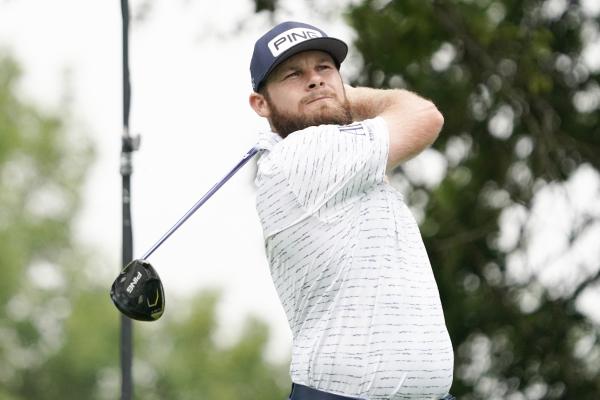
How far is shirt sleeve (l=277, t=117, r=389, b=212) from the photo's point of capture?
4.11m

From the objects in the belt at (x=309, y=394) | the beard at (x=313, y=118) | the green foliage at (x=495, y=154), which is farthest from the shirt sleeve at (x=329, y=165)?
the green foliage at (x=495, y=154)

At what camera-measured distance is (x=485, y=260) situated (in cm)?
1274

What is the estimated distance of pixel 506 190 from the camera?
1230 centimetres

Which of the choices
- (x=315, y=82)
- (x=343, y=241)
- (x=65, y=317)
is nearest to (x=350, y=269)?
(x=343, y=241)

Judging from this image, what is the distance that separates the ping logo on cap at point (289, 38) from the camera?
437 cm

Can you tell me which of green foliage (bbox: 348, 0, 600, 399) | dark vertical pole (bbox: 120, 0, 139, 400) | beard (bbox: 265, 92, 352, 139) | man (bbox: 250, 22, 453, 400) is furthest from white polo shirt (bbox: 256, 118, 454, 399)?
green foliage (bbox: 348, 0, 600, 399)

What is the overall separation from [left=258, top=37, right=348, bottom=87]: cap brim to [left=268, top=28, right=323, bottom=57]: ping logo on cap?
1 cm

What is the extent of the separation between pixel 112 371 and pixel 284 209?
26143mm

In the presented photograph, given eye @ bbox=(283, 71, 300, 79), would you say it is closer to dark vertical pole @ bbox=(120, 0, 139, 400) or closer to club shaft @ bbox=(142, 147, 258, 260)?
club shaft @ bbox=(142, 147, 258, 260)

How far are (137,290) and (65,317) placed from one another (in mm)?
26427

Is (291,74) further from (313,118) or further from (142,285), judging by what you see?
(142,285)

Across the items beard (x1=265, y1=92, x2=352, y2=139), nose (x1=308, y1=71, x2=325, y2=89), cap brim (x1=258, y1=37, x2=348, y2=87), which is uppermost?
cap brim (x1=258, y1=37, x2=348, y2=87)

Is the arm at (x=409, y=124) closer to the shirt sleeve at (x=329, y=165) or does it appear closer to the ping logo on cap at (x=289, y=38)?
the shirt sleeve at (x=329, y=165)

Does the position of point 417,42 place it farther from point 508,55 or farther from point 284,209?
point 284,209
